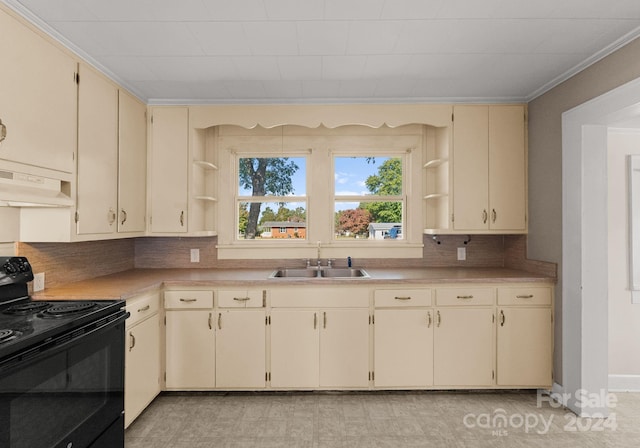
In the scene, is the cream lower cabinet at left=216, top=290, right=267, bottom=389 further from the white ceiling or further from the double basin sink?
the white ceiling

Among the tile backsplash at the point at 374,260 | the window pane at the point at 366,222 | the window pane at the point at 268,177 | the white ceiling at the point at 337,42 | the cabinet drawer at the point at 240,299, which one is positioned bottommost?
the cabinet drawer at the point at 240,299

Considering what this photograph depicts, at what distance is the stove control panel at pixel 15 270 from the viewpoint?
2000 millimetres

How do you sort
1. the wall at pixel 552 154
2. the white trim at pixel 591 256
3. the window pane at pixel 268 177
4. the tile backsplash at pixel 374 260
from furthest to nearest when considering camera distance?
1. the window pane at pixel 268 177
2. the tile backsplash at pixel 374 260
3. the white trim at pixel 591 256
4. the wall at pixel 552 154

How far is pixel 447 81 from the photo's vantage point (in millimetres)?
2865

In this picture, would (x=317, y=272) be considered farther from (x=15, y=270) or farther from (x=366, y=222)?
(x=15, y=270)

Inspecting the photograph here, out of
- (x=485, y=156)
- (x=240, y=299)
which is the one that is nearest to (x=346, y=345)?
(x=240, y=299)

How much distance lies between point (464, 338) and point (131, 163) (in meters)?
2.88

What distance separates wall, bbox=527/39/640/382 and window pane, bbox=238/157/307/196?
201cm

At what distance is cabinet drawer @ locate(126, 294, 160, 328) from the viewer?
2369mm

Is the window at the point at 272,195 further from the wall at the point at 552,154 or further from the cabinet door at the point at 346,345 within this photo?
the wall at the point at 552,154

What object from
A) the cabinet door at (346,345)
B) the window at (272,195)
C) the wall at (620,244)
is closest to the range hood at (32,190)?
the window at (272,195)

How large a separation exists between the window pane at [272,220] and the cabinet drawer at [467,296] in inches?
54.7

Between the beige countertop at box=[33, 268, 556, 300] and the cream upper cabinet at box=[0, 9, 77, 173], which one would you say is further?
the beige countertop at box=[33, 268, 556, 300]

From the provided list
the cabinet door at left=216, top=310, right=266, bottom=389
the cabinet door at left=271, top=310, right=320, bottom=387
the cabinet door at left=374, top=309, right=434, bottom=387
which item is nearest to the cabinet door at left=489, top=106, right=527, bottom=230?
the cabinet door at left=374, top=309, right=434, bottom=387
